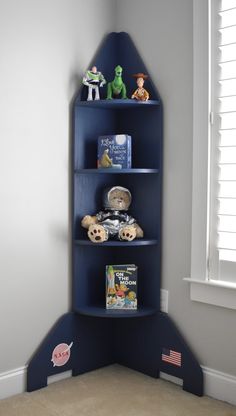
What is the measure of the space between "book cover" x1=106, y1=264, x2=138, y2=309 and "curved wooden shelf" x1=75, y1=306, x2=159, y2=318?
1.5 inches

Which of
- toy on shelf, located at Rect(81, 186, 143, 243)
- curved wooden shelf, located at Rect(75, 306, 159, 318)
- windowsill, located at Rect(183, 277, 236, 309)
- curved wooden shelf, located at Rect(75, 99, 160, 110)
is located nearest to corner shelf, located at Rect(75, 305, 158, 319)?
curved wooden shelf, located at Rect(75, 306, 159, 318)

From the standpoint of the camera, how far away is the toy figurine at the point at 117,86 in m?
2.56

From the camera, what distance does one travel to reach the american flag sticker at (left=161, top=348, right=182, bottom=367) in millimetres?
2523

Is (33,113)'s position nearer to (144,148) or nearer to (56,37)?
(56,37)

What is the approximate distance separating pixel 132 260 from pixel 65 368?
620 millimetres

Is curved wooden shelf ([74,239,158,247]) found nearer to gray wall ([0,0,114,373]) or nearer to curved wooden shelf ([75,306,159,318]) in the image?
gray wall ([0,0,114,373])

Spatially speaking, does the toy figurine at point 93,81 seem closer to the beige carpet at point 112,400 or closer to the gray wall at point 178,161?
the gray wall at point 178,161

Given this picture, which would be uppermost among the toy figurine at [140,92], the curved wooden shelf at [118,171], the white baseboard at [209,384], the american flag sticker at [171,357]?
the toy figurine at [140,92]

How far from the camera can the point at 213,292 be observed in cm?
236

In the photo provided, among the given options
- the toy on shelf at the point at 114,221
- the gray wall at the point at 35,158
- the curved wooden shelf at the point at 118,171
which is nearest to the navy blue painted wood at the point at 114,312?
the gray wall at the point at 35,158

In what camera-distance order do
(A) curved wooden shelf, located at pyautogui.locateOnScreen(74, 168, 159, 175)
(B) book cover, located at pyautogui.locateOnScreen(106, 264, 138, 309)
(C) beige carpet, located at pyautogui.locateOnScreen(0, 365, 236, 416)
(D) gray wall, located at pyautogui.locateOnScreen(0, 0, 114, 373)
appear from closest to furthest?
(C) beige carpet, located at pyautogui.locateOnScreen(0, 365, 236, 416)
(D) gray wall, located at pyautogui.locateOnScreen(0, 0, 114, 373)
(A) curved wooden shelf, located at pyautogui.locateOnScreen(74, 168, 159, 175)
(B) book cover, located at pyautogui.locateOnScreen(106, 264, 138, 309)

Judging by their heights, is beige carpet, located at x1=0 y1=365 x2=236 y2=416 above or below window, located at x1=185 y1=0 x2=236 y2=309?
below

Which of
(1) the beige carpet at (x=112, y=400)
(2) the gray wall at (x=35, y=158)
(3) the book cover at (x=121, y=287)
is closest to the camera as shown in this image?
(1) the beige carpet at (x=112, y=400)

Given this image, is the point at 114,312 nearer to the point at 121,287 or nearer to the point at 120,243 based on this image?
the point at 121,287
